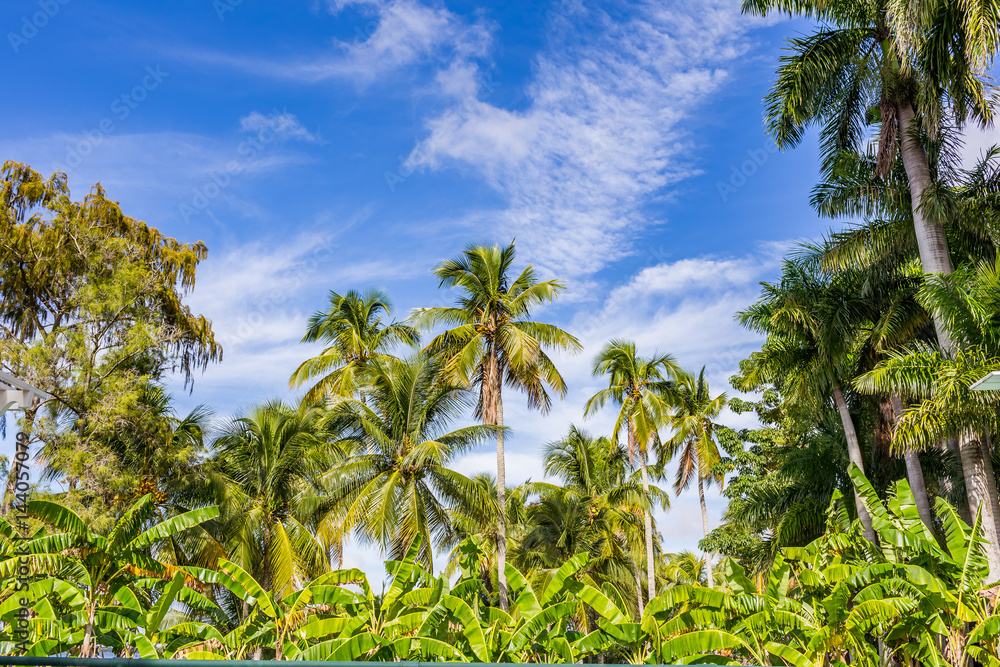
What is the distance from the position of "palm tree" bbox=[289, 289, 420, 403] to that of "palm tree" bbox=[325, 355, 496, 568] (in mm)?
4398

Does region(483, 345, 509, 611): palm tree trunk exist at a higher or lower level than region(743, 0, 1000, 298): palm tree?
lower

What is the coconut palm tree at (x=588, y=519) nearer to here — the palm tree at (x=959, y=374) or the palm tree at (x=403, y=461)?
the palm tree at (x=403, y=461)

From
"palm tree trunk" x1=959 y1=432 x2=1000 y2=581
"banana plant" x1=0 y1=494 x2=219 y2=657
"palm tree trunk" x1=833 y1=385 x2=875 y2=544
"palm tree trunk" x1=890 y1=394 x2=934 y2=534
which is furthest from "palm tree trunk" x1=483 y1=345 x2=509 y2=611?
"banana plant" x1=0 y1=494 x2=219 y2=657

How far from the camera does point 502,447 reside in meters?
21.0

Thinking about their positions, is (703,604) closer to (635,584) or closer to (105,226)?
(105,226)

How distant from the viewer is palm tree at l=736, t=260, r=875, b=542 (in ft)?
58.0

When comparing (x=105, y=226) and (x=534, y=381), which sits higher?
(x=105, y=226)

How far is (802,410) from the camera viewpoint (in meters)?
21.4

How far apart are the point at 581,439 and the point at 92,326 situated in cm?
2162

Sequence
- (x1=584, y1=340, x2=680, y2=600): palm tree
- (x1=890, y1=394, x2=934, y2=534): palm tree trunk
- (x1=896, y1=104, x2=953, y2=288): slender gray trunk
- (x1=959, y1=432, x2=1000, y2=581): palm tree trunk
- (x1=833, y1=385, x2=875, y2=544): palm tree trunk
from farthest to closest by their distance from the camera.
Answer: (x1=584, y1=340, x2=680, y2=600): palm tree
(x1=833, y1=385, x2=875, y2=544): palm tree trunk
(x1=890, y1=394, x2=934, y2=534): palm tree trunk
(x1=896, y1=104, x2=953, y2=288): slender gray trunk
(x1=959, y1=432, x2=1000, y2=581): palm tree trunk

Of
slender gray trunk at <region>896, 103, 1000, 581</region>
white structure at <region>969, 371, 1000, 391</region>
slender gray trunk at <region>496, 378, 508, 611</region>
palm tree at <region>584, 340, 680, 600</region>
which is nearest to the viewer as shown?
white structure at <region>969, 371, 1000, 391</region>

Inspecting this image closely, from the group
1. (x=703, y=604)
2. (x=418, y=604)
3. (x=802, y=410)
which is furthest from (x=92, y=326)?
(x=802, y=410)

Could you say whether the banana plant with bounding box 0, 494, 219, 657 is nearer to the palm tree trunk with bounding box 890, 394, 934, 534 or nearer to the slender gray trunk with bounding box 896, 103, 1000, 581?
the slender gray trunk with bounding box 896, 103, 1000, 581

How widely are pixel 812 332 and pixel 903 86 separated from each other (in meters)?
6.03
